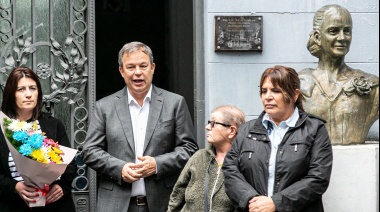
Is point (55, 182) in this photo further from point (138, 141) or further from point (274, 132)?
point (274, 132)

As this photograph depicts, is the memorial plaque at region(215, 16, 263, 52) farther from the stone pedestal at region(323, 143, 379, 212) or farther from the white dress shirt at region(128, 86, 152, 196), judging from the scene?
the stone pedestal at region(323, 143, 379, 212)

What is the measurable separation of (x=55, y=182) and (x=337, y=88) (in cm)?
239

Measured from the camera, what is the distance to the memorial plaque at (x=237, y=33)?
8.59m

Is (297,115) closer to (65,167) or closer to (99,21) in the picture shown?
(65,167)

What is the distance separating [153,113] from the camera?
739 centimetres

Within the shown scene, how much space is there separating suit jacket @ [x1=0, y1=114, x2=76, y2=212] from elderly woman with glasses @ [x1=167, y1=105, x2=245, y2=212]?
2.84 ft

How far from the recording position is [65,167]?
7.05 metres

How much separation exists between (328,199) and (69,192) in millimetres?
2004

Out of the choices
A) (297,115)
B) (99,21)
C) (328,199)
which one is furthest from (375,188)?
(99,21)

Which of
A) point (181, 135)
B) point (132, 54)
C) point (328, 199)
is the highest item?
point (132, 54)

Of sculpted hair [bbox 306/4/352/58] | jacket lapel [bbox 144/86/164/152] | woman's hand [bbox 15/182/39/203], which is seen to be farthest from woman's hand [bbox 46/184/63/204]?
sculpted hair [bbox 306/4/352/58]

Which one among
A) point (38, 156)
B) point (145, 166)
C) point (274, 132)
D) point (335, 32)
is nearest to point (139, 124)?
point (145, 166)

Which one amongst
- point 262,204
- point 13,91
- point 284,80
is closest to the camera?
point 262,204

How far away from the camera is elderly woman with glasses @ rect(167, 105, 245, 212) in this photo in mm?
6836
